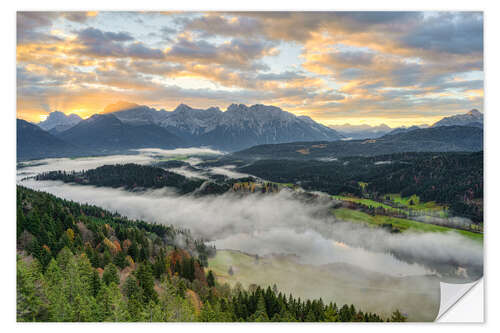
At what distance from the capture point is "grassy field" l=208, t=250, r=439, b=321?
29.9 metres

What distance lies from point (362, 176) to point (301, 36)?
110158 millimetres

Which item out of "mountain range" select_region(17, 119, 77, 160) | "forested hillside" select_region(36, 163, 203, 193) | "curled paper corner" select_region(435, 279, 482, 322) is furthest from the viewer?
"forested hillside" select_region(36, 163, 203, 193)

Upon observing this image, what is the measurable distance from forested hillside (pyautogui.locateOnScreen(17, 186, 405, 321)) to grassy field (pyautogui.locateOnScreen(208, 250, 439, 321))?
10.2 metres

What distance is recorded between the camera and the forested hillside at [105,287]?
15.5 metres

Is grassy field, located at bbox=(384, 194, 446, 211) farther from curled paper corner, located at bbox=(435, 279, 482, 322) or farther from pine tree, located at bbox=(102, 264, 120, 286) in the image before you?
pine tree, located at bbox=(102, 264, 120, 286)

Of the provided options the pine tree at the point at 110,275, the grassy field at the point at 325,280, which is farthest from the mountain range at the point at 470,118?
the pine tree at the point at 110,275

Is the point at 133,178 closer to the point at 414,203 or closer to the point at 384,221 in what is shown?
the point at 384,221

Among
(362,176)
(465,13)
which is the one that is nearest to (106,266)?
(465,13)

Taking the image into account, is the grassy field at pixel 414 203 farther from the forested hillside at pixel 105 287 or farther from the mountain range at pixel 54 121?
the mountain range at pixel 54 121

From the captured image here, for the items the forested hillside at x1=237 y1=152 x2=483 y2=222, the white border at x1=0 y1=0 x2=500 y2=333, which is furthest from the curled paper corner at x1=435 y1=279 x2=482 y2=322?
the forested hillside at x1=237 y1=152 x2=483 y2=222
